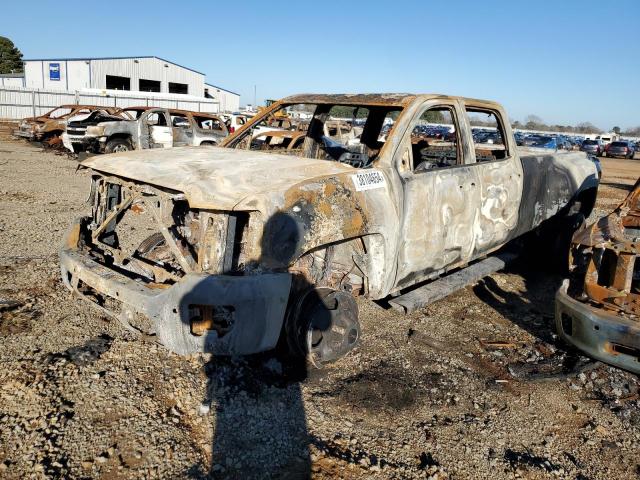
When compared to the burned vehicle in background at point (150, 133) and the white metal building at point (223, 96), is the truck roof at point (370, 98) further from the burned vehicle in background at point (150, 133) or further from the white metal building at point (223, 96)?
the white metal building at point (223, 96)

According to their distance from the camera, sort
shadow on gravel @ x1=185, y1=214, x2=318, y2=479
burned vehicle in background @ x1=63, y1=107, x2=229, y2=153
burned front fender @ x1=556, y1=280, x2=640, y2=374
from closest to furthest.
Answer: shadow on gravel @ x1=185, y1=214, x2=318, y2=479, burned front fender @ x1=556, y1=280, x2=640, y2=374, burned vehicle in background @ x1=63, y1=107, x2=229, y2=153

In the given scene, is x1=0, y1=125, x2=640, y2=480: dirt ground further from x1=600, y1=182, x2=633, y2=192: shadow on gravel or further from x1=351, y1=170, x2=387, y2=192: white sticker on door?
x1=600, y1=182, x2=633, y2=192: shadow on gravel

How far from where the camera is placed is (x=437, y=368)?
3715mm

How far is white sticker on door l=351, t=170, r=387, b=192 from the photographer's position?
325 centimetres

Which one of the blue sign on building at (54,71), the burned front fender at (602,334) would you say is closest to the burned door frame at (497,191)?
the burned front fender at (602,334)

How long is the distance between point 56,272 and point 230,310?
2.94 meters

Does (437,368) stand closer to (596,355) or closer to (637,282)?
(596,355)

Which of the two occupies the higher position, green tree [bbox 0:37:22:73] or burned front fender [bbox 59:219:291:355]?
green tree [bbox 0:37:22:73]

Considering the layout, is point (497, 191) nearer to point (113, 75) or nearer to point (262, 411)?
point (262, 411)

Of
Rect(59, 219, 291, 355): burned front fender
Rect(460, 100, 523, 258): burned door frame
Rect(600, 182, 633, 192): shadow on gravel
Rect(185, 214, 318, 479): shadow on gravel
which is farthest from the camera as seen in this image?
Rect(600, 182, 633, 192): shadow on gravel

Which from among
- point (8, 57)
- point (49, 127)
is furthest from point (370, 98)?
point (8, 57)

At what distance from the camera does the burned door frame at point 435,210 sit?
366 centimetres

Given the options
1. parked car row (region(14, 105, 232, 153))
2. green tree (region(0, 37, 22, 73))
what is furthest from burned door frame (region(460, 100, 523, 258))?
green tree (region(0, 37, 22, 73))

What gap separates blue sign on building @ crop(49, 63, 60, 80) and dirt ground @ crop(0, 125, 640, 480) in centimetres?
4026
